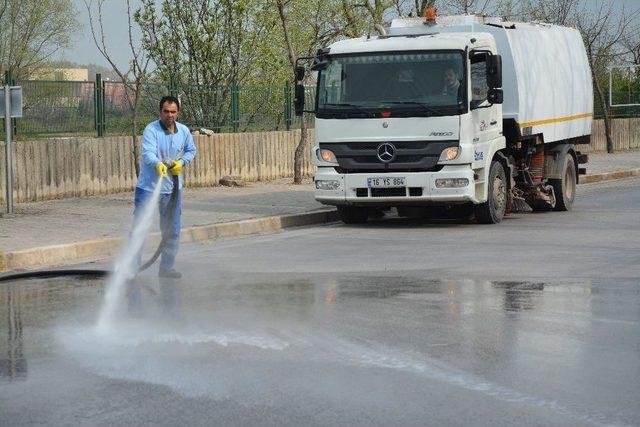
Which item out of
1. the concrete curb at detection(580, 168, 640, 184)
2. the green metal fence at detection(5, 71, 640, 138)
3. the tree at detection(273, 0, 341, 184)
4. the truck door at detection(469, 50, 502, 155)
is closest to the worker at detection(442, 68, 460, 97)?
the truck door at detection(469, 50, 502, 155)

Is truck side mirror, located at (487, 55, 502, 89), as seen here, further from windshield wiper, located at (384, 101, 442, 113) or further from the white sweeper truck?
windshield wiper, located at (384, 101, 442, 113)

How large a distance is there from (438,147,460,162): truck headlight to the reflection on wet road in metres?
6.32

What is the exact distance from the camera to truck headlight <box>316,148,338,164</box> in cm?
1866

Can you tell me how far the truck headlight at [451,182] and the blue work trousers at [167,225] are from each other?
5.92 metres

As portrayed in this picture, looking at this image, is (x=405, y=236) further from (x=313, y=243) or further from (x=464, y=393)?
(x=464, y=393)

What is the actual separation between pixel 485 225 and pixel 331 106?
8.83 ft

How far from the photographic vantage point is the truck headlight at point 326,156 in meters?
18.7

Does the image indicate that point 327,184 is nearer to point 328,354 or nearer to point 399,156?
point 399,156

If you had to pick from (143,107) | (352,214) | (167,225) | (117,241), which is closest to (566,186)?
(352,214)

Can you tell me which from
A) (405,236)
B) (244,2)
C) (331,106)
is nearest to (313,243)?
(405,236)

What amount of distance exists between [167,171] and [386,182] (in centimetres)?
596

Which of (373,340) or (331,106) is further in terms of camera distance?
(331,106)

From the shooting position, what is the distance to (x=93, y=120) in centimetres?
2303

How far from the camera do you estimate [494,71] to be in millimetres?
18328
